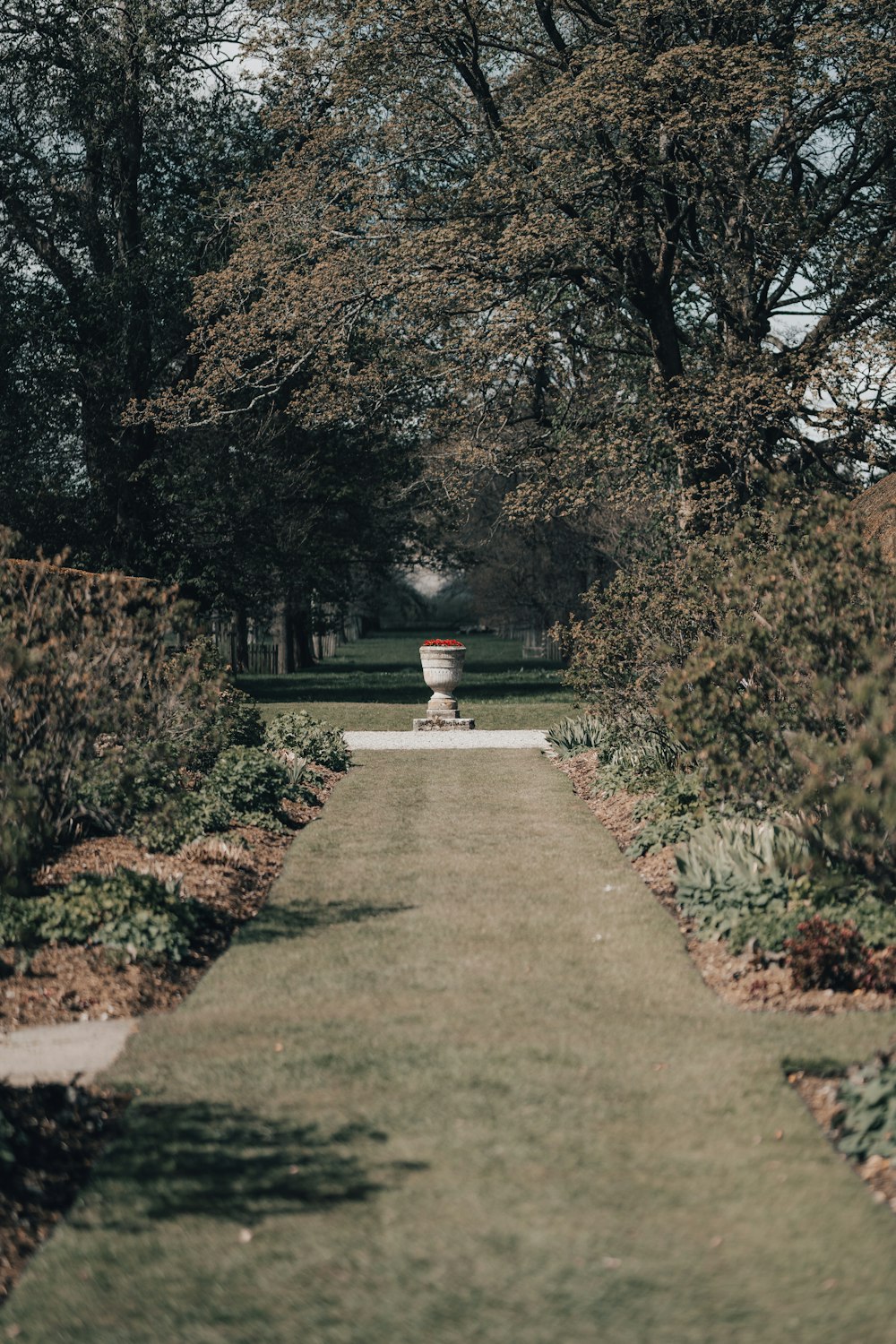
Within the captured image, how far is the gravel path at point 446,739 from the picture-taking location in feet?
56.9

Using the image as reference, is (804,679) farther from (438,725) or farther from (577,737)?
(438,725)

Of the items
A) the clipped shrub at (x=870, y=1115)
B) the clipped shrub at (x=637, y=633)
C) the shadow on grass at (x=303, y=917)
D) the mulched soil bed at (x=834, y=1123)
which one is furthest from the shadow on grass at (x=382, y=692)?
the clipped shrub at (x=870, y=1115)

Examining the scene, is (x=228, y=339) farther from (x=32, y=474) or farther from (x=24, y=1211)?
(x=24, y=1211)

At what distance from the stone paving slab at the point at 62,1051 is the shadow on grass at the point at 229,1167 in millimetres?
461

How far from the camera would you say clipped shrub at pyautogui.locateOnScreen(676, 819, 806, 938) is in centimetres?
725

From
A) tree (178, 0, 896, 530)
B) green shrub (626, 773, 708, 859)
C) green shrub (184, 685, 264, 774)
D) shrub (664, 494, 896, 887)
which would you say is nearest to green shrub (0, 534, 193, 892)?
green shrub (184, 685, 264, 774)

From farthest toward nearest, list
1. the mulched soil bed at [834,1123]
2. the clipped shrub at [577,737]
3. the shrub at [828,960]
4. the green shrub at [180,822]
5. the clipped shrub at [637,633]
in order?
1. the clipped shrub at [577,737]
2. the clipped shrub at [637,633]
3. the green shrub at [180,822]
4. the shrub at [828,960]
5. the mulched soil bed at [834,1123]

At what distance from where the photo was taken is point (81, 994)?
6293mm

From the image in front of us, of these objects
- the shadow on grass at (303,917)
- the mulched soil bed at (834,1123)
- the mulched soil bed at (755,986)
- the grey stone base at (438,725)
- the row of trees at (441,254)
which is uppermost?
the row of trees at (441,254)

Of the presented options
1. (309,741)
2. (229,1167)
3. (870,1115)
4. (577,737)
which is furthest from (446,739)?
(229,1167)

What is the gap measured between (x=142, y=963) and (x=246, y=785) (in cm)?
445

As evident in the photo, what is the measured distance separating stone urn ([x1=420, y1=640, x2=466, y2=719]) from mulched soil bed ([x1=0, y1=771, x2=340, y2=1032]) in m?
8.54

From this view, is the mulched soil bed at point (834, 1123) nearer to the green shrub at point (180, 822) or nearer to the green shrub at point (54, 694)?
the green shrub at point (54, 694)

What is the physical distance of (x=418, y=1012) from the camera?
19.9 ft
